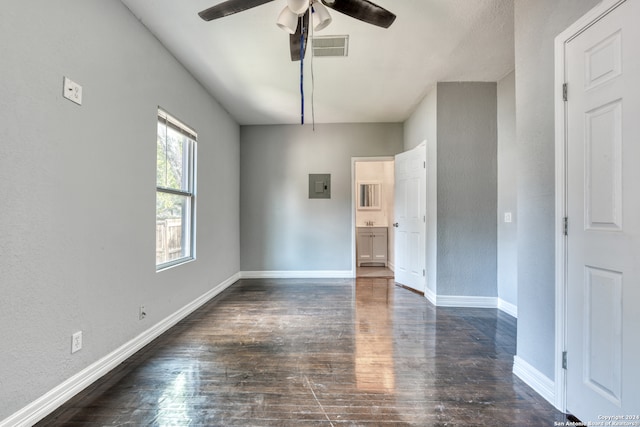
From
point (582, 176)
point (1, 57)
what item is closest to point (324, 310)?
point (582, 176)

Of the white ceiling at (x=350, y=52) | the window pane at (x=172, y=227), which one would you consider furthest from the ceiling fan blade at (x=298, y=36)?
the window pane at (x=172, y=227)

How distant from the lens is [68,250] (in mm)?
1667

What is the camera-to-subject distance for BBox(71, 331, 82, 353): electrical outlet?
1687 mm

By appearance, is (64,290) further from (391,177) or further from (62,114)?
(391,177)

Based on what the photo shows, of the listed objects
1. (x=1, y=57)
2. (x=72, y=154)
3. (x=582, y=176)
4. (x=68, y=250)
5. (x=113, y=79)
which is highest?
(x=113, y=79)

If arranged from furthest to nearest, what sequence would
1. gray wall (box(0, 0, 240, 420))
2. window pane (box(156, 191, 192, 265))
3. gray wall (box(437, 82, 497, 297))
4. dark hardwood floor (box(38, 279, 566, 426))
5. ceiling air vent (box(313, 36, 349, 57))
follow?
gray wall (box(437, 82, 497, 297))
window pane (box(156, 191, 192, 265))
ceiling air vent (box(313, 36, 349, 57))
dark hardwood floor (box(38, 279, 566, 426))
gray wall (box(0, 0, 240, 420))

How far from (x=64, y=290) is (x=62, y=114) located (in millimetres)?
1050

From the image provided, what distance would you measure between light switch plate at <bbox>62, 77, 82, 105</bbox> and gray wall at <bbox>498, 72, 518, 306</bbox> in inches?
153

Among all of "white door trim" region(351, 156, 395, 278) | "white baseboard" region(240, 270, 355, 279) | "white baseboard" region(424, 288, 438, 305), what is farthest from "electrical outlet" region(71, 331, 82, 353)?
"white door trim" region(351, 156, 395, 278)

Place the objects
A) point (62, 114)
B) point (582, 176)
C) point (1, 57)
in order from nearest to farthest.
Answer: point (1, 57), point (582, 176), point (62, 114)

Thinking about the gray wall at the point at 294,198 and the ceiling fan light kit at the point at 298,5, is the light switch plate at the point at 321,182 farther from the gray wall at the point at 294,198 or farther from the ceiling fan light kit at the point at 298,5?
the ceiling fan light kit at the point at 298,5

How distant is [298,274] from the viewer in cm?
490

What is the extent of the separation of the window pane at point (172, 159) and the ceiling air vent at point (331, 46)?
1686 mm

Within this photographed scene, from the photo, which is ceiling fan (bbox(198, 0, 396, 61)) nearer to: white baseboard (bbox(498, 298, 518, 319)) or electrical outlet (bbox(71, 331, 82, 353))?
electrical outlet (bbox(71, 331, 82, 353))
